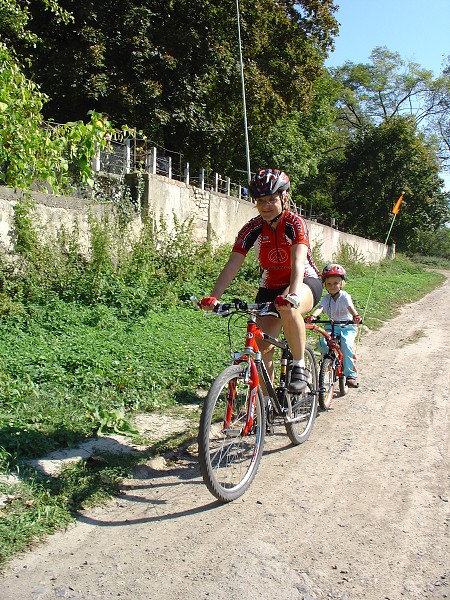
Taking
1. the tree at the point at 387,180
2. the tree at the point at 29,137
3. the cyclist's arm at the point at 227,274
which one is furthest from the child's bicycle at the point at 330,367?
the tree at the point at 387,180

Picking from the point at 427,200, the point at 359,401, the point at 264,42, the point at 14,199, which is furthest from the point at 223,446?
the point at 427,200

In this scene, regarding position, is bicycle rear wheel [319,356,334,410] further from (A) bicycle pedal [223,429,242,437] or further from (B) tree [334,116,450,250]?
(B) tree [334,116,450,250]

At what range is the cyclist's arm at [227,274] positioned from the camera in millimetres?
4895

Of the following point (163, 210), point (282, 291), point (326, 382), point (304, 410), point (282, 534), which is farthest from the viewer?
point (163, 210)

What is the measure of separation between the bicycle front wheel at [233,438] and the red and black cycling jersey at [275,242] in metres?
1.09

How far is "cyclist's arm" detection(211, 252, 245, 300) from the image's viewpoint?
4.89 m

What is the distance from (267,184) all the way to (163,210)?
27.8 ft

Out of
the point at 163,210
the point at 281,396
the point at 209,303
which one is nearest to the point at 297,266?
the point at 209,303

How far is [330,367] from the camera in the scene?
22.0 ft

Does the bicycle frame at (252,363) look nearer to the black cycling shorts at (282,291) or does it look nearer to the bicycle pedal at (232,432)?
the bicycle pedal at (232,432)

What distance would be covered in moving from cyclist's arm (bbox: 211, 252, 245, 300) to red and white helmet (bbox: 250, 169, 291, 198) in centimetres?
57

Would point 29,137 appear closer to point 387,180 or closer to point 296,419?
point 296,419

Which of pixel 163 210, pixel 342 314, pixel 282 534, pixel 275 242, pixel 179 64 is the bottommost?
pixel 282 534

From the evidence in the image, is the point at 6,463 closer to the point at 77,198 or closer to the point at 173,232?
the point at 77,198
